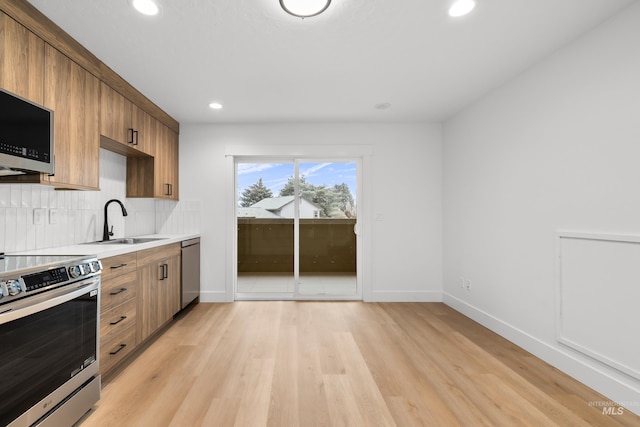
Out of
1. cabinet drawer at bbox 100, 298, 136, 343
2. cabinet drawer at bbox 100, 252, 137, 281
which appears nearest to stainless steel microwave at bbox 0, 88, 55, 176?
cabinet drawer at bbox 100, 252, 137, 281

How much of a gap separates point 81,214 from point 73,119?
1.00 meters

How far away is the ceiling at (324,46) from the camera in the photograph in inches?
76.2

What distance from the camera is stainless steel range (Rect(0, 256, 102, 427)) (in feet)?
4.47

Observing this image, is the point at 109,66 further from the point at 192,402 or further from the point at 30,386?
the point at 192,402

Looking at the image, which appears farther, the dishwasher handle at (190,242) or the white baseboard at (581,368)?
the dishwasher handle at (190,242)

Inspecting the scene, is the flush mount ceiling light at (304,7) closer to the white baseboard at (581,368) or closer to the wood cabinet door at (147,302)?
the wood cabinet door at (147,302)

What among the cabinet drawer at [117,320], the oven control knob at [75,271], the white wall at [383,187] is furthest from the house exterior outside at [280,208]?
the oven control knob at [75,271]

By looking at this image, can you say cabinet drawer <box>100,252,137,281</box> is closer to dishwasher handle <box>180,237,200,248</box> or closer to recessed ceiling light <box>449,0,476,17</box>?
dishwasher handle <box>180,237,200,248</box>

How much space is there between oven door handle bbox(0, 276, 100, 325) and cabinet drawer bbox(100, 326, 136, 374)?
0.55m

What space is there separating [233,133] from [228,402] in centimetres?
328

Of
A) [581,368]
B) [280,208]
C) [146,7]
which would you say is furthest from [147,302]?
[581,368]

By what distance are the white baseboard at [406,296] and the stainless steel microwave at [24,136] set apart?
3651 mm

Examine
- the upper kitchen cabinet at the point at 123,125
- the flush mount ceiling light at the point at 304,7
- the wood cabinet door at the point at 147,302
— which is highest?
the flush mount ceiling light at the point at 304,7

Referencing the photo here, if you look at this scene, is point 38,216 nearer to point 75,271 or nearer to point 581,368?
point 75,271
